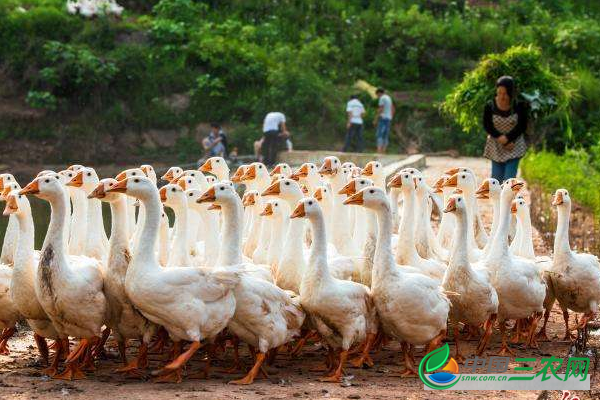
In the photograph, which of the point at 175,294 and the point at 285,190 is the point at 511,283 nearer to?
the point at 285,190

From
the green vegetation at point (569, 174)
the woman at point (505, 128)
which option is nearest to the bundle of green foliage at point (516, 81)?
the green vegetation at point (569, 174)

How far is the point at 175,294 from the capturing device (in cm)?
666

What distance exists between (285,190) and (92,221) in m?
1.59

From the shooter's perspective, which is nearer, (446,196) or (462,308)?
(462,308)

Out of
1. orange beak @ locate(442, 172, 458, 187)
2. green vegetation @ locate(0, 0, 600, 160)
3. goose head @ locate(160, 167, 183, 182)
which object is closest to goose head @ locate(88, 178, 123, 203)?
goose head @ locate(160, 167, 183, 182)

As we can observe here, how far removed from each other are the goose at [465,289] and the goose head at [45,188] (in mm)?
2956

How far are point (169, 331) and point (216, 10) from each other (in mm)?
22589

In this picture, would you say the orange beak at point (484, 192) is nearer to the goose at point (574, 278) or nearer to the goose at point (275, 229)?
the goose at point (574, 278)

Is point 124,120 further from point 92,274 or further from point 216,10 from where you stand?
point 92,274

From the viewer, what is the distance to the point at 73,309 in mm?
6793

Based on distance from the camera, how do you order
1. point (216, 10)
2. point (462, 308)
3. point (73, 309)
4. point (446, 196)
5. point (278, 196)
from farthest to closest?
point (216, 10), point (446, 196), point (278, 196), point (462, 308), point (73, 309)

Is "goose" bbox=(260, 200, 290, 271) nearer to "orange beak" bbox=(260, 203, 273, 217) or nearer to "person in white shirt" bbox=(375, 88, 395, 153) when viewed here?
"orange beak" bbox=(260, 203, 273, 217)

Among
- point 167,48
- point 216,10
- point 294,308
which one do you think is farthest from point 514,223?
point 216,10

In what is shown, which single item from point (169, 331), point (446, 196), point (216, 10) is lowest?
point (169, 331)
